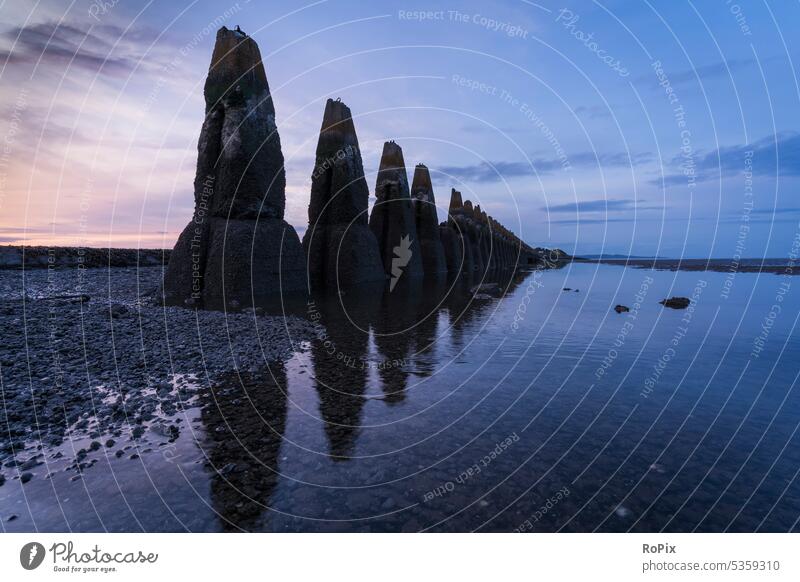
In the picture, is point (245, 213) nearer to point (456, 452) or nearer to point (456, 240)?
point (456, 452)

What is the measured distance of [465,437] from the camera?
5590 millimetres

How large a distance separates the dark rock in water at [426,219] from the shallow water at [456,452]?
91.9 ft

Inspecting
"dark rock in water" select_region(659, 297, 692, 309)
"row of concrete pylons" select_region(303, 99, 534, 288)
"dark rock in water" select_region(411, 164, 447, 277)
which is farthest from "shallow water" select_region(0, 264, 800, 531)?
"dark rock in water" select_region(411, 164, 447, 277)

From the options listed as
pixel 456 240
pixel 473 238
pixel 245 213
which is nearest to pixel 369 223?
pixel 245 213

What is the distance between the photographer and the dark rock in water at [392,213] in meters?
31.6

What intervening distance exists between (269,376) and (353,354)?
2.42m

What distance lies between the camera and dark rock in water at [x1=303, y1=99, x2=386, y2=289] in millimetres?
24625

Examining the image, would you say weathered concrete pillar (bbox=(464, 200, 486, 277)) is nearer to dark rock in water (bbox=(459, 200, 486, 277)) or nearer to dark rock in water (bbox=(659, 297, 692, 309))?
dark rock in water (bbox=(459, 200, 486, 277))

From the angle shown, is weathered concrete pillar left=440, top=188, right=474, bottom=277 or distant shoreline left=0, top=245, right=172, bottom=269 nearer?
distant shoreline left=0, top=245, right=172, bottom=269

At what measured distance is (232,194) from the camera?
57.1 ft

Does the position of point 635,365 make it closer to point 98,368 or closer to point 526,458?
point 526,458

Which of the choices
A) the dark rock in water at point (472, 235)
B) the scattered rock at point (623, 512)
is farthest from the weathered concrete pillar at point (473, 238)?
the scattered rock at point (623, 512)

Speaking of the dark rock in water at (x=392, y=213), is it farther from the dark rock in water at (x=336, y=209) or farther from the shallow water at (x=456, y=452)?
the shallow water at (x=456, y=452)

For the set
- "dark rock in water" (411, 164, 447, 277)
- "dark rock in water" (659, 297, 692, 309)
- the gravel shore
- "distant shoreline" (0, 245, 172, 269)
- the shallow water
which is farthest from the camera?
"dark rock in water" (411, 164, 447, 277)
